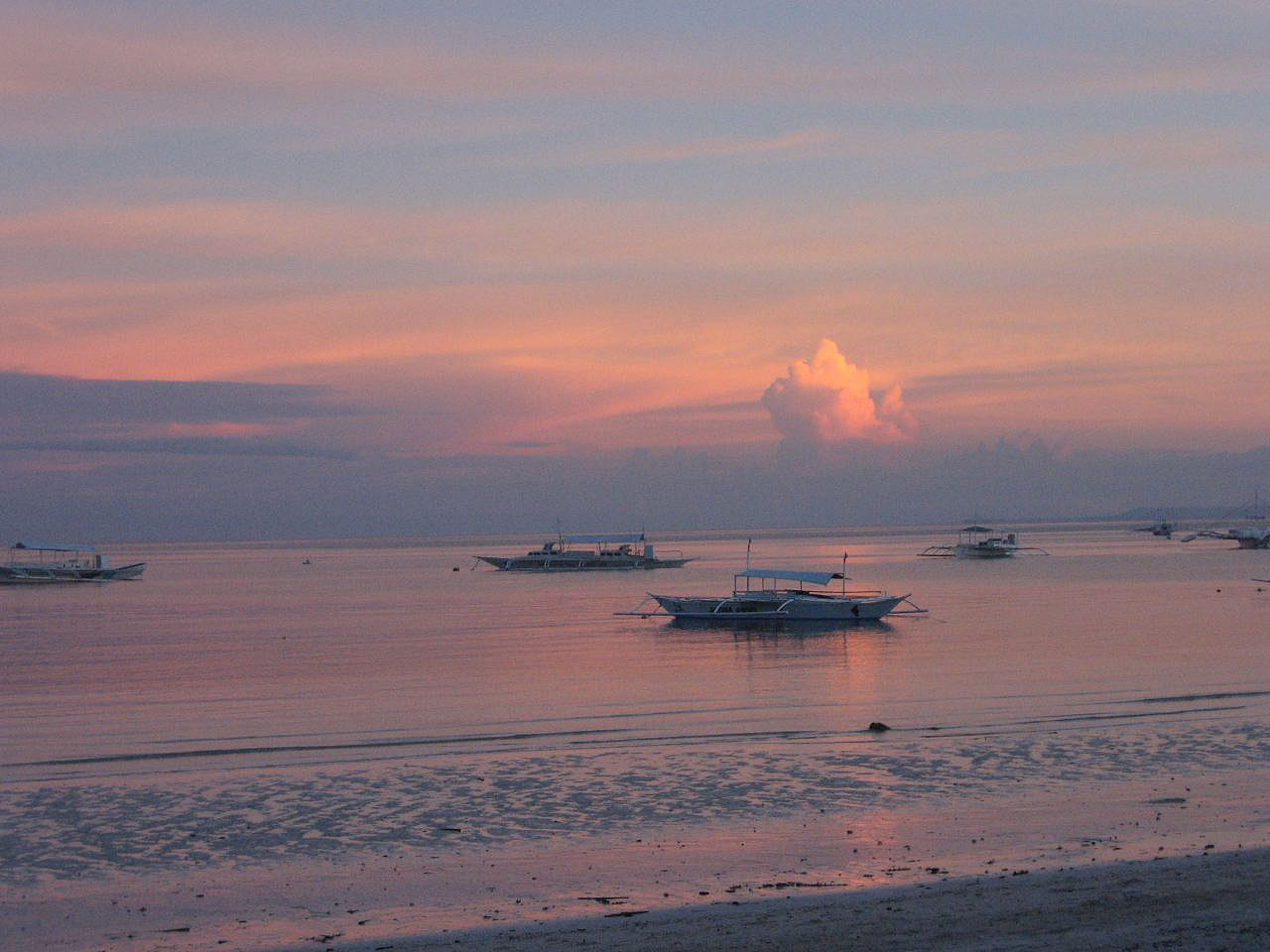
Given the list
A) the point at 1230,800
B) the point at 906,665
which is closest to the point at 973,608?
the point at 906,665

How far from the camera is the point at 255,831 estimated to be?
67.8 feet

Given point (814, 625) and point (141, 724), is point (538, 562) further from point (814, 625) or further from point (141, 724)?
point (141, 724)

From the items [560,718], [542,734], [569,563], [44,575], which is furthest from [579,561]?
[542,734]

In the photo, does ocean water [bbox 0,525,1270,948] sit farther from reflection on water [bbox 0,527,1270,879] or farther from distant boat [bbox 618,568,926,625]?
distant boat [bbox 618,568,926,625]

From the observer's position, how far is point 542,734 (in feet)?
102

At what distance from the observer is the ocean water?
1992 cm

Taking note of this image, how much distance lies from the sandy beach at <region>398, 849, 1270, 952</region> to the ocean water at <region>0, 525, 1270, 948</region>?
2.02 m

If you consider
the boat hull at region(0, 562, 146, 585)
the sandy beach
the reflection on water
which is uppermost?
the boat hull at region(0, 562, 146, 585)

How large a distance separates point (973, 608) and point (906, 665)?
33.4 meters

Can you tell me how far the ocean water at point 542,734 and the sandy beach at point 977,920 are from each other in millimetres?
2023

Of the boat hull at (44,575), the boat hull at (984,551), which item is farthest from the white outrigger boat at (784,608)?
the boat hull at (984,551)

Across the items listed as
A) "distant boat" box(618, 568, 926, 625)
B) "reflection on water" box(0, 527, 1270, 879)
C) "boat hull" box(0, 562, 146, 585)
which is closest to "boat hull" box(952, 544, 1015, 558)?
"reflection on water" box(0, 527, 1270, 879)

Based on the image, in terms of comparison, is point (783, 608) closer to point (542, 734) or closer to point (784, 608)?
point (784, 608)

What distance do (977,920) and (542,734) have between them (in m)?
18.3
